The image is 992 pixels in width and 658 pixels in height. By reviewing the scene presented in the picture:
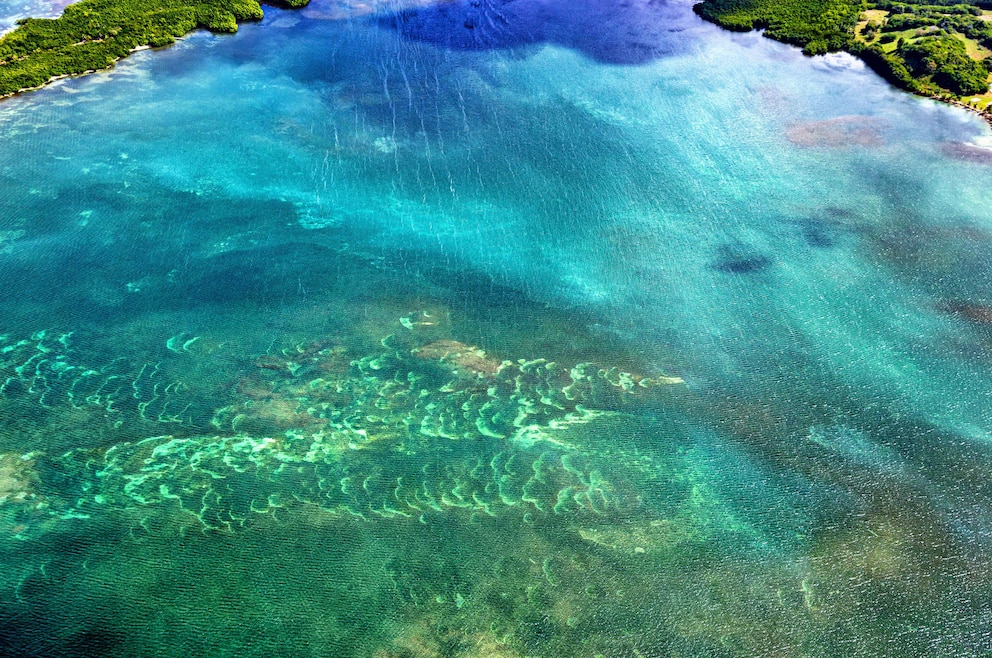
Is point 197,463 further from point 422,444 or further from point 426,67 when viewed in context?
point 426,67

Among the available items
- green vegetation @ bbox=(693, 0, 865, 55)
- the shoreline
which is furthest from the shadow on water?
the shoreline

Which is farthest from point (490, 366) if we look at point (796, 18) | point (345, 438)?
point (796, 18)

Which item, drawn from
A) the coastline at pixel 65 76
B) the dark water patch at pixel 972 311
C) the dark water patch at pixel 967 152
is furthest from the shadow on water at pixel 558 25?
the dark water patch at pixel 972 311

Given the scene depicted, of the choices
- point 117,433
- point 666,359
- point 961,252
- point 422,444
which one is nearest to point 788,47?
point 961,252

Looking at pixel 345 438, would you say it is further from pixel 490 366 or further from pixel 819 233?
pixel 819 233

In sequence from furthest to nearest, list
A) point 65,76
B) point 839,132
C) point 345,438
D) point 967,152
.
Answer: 1. point 65,76
2. point 839,132
3. point 967,152
4. point 345,438

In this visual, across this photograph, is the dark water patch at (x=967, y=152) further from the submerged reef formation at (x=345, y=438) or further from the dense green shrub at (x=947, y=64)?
the submerged reef formation at (x=345, y=438)
